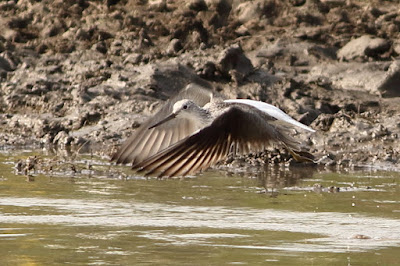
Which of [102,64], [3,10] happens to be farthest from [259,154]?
[3,10]

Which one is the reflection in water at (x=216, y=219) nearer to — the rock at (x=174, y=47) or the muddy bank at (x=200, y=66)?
the muddy bank at (x=200, y=66)

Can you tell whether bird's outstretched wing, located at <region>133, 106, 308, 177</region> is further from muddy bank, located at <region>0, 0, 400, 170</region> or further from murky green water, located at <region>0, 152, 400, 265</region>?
muddy bank, located at <region>0, 0, 400, 170</region>

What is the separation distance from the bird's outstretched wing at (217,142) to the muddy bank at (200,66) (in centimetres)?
387

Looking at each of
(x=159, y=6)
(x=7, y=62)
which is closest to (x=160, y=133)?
(x=7, y=62)

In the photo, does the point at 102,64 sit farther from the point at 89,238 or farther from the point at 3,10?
the point at 89,238

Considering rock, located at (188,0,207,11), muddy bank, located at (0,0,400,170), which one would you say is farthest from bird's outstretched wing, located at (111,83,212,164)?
rock, located at (188,0,207,11)

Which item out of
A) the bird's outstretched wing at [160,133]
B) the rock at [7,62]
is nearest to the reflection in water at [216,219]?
the bird's outstretched wing at [160,133]

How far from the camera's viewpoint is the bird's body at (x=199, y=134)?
317 inches

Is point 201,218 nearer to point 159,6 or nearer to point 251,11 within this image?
point 251,11

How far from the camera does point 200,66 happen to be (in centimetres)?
1562

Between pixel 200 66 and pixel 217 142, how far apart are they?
23.7ft

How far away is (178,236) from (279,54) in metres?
8.27

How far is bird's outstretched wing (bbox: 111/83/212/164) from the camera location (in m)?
9.25

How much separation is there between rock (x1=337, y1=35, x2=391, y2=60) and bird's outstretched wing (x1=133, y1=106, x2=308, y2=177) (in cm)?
678
